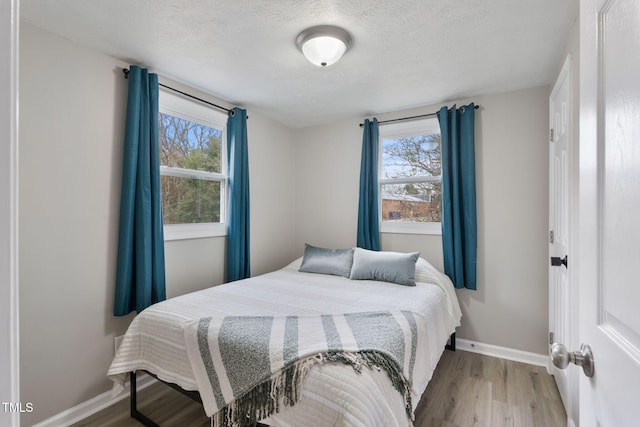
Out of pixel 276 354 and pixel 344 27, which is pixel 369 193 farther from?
pixel 276 354

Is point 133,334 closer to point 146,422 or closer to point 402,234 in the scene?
point 146,422

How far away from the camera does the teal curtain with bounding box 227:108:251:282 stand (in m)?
2.98

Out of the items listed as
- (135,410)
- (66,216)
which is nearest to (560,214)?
(135,410)

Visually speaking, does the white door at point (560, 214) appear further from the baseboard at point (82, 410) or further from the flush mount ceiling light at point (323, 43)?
the baseboard at point (82, 410)

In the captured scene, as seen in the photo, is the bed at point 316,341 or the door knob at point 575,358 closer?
the door knob at point 575,358

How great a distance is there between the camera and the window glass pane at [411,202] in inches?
126

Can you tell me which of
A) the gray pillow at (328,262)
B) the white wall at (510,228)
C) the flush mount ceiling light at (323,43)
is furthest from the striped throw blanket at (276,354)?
the flush mount ceiling light at (323,43)

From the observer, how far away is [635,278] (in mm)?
509

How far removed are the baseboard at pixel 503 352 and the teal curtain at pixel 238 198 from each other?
222cm

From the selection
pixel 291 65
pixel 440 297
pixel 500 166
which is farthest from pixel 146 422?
pixel 500 166

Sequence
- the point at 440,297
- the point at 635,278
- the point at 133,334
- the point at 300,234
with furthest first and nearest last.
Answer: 1. the point at 300,234
2. the point at 440,297
3. the point at 133,334
4. the point at 635,278

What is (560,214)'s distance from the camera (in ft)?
7.07

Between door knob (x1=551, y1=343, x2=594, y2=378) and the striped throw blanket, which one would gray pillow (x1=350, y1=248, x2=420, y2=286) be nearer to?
the striped throw blanket

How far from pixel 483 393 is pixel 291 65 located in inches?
110
